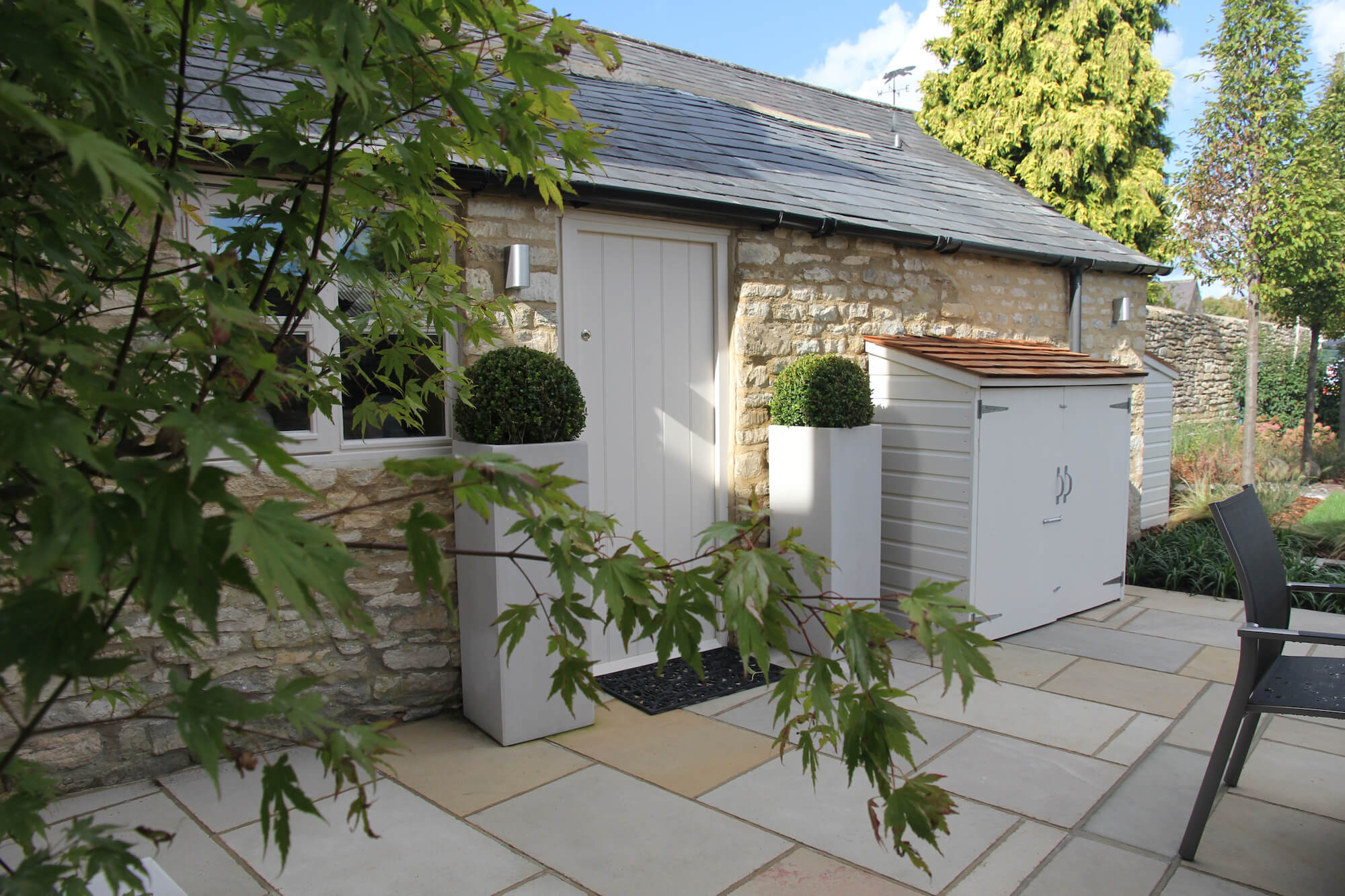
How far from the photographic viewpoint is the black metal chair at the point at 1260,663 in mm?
2715

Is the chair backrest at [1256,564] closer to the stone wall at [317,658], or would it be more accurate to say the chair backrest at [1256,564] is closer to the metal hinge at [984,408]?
the metal hinge at [984,408]

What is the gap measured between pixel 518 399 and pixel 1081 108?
549 inches

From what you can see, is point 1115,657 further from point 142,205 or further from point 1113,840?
point 142,205

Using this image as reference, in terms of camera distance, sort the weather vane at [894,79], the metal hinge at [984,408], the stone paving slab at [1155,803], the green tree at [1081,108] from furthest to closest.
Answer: the green tree at [1081,108] < the weather vane at [894,79] < the metal hinge at [984,408] < the stone paving slab at [1155,803]

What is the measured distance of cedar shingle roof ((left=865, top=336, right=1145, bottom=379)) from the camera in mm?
5418

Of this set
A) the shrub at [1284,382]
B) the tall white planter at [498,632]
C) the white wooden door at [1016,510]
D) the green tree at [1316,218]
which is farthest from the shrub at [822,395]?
the shrub at [1284,382]

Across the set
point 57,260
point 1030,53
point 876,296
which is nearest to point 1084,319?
point 876,296

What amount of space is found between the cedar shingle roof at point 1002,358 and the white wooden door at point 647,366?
143cm

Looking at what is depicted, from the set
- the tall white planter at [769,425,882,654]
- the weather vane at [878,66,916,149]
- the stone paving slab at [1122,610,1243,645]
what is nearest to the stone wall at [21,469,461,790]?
the tall white planter at [769,425,882,654]

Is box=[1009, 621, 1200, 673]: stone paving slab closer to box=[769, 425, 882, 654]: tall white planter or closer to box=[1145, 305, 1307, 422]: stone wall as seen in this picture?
box=[769, 425, 882, 654]: tall white planter

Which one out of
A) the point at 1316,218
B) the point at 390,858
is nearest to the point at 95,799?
the point at 390,858

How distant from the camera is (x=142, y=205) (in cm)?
99

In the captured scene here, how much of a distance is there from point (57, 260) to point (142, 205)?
0.32 m

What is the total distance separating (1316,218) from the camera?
10922mm
